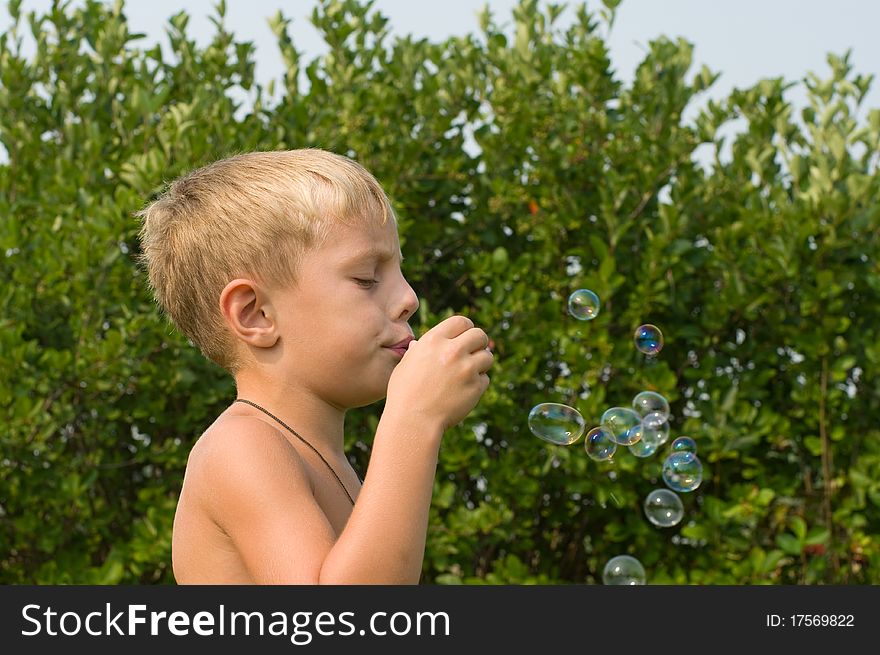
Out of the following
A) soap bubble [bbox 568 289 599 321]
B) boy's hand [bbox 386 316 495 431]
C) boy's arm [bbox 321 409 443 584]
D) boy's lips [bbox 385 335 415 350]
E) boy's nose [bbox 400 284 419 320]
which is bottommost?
boy's arm [bbox 321 409 443 584]

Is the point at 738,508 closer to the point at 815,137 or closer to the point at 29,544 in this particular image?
the point at 815,137

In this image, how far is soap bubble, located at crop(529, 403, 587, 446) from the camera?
280 cm

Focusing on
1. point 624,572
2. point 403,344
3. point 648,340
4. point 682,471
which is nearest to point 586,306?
point 648,340

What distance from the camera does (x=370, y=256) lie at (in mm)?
1956

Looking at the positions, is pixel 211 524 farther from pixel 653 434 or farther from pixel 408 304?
pixel 653 434

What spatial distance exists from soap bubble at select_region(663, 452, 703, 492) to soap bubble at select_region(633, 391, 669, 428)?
0.50 ft

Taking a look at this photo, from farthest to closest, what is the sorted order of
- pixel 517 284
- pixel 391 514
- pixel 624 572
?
1. pixel 517 284
2. pixel 624 572
3. pixel 391 514

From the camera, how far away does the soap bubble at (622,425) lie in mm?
3127

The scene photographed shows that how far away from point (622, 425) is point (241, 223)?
1507mm

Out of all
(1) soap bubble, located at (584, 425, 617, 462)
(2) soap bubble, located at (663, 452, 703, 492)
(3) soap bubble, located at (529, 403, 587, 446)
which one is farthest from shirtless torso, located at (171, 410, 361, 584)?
(2) soap bubble, located at (663, 452, 703, 492)

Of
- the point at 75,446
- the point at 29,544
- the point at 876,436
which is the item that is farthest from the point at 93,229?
the point at 876,436

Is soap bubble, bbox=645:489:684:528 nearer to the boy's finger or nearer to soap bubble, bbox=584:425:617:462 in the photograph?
soap bubble, bbox=584:425:617:462

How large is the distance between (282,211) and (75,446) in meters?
3.23

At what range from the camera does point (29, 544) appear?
15.4ft
